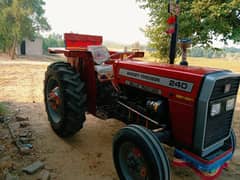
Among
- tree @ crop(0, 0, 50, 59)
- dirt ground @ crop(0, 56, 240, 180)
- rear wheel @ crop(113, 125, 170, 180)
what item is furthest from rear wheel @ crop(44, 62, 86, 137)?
tree @ crop(0, 0, 50, 59)

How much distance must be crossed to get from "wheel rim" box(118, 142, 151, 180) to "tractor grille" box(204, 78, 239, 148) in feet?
1.93

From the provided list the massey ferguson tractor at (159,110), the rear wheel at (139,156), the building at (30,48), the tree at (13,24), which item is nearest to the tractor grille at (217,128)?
the massey ferguson tractor at (159,110)

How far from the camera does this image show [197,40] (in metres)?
5.84

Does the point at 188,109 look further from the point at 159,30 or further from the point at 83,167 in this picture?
the point at 159,30

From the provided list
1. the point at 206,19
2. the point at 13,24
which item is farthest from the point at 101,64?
the point at 13,24

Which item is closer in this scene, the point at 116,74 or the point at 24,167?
the point at 24,167

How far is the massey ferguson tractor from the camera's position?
1.71 metres

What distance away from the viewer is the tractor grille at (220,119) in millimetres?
1713

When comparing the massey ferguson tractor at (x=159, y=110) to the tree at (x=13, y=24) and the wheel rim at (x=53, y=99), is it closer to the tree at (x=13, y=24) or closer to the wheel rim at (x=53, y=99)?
the wheel rim at (x=53, y=99)

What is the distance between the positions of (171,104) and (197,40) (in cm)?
456

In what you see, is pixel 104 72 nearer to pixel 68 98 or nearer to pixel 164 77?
pixel 68 98

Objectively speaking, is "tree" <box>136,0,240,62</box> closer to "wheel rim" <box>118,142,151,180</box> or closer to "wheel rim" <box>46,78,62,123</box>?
"wheel rim" <box>46,78,62,123</box>

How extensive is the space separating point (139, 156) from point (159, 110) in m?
0.49

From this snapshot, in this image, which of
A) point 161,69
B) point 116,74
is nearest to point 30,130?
point 116,74
